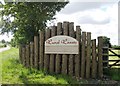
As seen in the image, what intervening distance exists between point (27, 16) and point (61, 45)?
260 inches

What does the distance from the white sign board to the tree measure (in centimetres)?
609

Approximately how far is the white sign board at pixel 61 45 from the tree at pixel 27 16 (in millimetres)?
6090

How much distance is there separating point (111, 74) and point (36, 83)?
3.95 meters

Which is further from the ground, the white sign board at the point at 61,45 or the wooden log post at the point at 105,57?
the white sign board at the point at 61,45

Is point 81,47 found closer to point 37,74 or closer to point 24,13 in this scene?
point 37,74

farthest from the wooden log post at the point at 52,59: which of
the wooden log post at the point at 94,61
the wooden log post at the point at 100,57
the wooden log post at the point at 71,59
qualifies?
the wooden log post at the point at 100,57

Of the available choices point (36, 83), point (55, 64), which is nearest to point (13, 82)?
point (36, 83)

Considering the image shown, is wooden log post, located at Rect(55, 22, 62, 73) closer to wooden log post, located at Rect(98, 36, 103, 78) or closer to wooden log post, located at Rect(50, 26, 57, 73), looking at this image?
wooden log post, located at Rect(50, 26, 57, 73)

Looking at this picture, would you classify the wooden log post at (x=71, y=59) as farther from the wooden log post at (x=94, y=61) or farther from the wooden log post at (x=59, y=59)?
the wooden log post at (x=94, y=61)

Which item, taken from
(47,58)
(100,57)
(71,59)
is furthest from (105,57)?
(47,58)

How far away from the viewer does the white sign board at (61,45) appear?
12883 mm

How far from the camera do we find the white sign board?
42.3ft

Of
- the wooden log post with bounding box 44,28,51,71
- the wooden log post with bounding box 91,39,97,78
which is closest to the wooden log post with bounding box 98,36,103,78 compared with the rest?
the wooden log post with bounding box 91,39,97,78

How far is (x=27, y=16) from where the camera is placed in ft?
62.2
